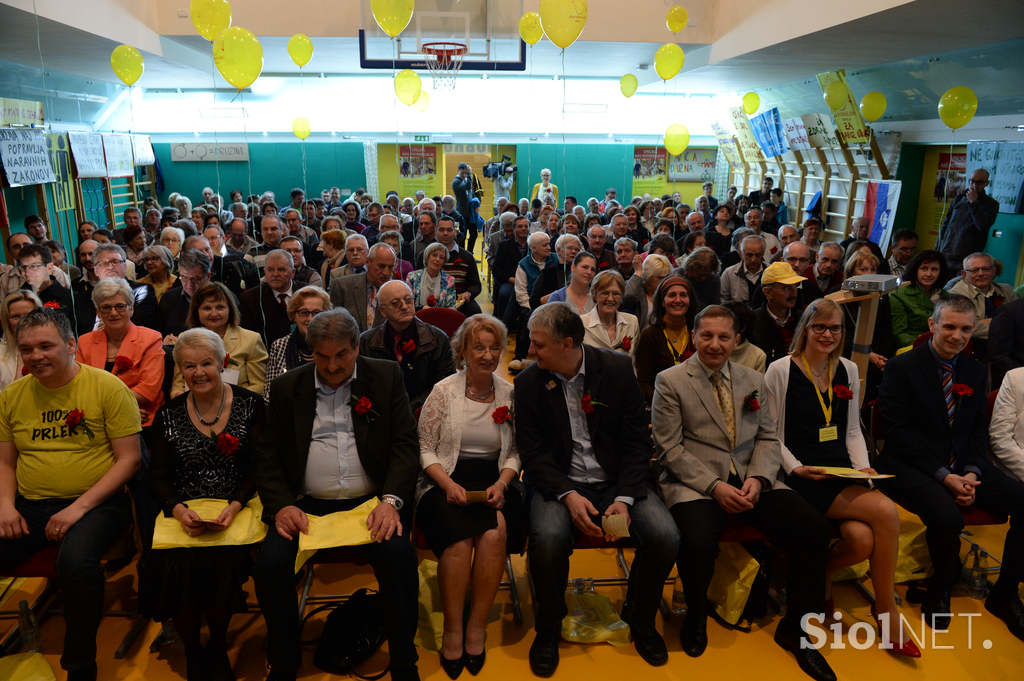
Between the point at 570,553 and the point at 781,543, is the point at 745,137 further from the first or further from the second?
the point at 570,553

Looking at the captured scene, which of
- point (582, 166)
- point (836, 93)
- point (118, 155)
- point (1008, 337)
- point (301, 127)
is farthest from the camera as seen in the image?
point (582, 166)

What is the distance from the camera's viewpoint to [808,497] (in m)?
2.77

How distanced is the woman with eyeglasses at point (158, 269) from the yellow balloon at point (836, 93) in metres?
8.90

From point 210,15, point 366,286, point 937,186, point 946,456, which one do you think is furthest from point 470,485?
point 937,186

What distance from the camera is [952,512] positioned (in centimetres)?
275

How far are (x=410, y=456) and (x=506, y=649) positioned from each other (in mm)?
893

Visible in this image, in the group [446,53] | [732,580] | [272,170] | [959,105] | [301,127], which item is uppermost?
[446,53]

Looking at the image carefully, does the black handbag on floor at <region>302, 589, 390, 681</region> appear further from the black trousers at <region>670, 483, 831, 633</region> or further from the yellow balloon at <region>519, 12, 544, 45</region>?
the yellow balloon at <region>519, 12, 544, 45</region>

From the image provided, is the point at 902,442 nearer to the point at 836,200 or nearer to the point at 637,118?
the point at 836,200

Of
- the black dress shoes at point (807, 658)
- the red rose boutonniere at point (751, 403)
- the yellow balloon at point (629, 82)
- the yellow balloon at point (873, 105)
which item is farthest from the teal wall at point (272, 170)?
the black dress shoes at point (807, 658)

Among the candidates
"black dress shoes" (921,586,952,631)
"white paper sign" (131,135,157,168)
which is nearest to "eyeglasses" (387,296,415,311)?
"black dress shoes" (921,586,952,631)

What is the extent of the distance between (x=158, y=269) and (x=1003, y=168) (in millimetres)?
8758

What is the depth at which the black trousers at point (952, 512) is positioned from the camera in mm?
2766

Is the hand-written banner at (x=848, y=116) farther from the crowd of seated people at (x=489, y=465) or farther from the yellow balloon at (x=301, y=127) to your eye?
the yellow balloon at (x=301, y=127)
